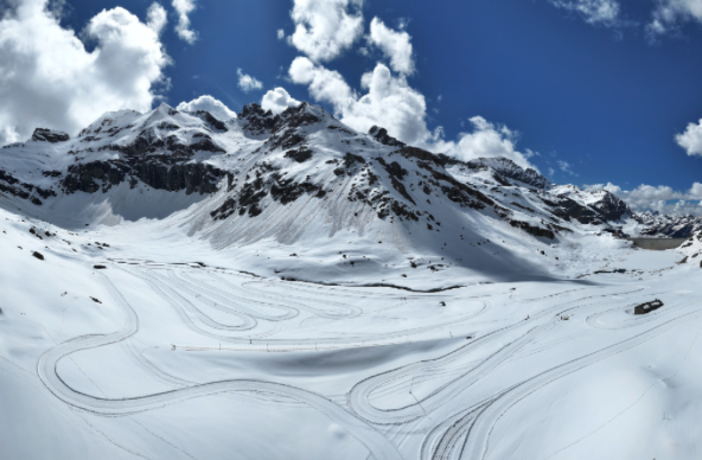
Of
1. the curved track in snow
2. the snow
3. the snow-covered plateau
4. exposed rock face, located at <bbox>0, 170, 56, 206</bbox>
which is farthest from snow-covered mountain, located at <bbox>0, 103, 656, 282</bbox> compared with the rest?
the curved track in snow

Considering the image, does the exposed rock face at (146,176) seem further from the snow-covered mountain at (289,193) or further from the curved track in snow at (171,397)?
the curved track in snow at (171,397)

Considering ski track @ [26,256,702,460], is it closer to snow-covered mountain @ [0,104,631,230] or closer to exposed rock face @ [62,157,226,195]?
snow-covered mountain @ [0,104,631,230]

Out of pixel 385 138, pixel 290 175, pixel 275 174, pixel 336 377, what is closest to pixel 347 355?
pixel 336 377

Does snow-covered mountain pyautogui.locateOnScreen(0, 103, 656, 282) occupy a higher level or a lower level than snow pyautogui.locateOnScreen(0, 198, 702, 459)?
higher

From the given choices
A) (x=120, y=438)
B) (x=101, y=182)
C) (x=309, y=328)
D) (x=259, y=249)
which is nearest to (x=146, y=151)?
(x=101, y=182)

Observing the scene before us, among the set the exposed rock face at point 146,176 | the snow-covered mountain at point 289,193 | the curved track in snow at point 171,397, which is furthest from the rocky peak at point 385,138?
the curved track in snow at point 171,397

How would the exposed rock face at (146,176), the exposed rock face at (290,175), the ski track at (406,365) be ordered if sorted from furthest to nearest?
the exposed rock face at (146,176)
the exposed rock face at (290,175)
the ski track at (406,365)

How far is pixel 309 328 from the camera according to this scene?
31672 millimetres

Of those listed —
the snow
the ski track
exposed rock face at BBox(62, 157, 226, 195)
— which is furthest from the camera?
exposed rock face at BBox(62, 157, 226, 195)

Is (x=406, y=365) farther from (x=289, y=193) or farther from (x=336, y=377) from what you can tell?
(x=289, y=193)

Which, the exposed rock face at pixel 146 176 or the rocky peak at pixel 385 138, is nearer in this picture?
the exposed rock face at pixel 146 176

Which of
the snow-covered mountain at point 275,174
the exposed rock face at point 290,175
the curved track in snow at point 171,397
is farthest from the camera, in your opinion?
the snow-covered mountain at point 275,174

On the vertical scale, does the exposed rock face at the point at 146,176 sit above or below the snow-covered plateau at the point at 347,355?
above

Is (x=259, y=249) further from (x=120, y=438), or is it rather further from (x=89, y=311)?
(x=120, y=438)
